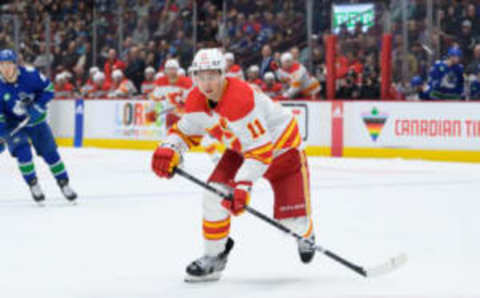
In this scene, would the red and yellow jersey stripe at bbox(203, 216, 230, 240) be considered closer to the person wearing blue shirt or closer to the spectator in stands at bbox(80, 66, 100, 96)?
the person wearing blue shirt

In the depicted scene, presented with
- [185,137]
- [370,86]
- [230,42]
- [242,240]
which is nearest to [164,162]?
[185,137]

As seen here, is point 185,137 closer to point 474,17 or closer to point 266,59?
point 474,17

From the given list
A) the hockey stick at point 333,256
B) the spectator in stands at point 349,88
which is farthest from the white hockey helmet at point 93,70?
the hockey stick at point 333,256

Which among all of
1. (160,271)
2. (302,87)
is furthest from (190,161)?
(160,271)

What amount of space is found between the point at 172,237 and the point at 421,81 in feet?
22.3

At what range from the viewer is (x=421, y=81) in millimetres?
11633

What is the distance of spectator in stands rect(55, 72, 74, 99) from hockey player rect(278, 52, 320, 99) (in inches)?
190

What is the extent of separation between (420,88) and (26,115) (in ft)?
20.2

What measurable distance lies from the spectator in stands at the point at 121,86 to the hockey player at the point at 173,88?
9.63 ft

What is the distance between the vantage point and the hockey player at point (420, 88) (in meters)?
11.6

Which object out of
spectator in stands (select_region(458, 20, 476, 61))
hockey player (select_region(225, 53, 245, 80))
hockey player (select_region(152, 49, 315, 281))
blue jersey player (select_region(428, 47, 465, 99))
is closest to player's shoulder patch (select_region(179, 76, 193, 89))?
hockey player (select_region(225, 53, 245, 80))

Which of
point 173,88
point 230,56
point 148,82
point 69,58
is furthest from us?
point 69,58

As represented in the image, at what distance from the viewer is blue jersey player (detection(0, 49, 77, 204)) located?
7031mm

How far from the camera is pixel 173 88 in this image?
11.7m
